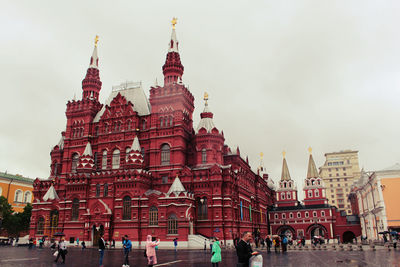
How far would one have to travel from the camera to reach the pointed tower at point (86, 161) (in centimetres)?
5250

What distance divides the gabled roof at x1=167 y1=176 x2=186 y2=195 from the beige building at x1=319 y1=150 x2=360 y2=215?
121 meters

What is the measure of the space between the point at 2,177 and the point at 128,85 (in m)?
37.2

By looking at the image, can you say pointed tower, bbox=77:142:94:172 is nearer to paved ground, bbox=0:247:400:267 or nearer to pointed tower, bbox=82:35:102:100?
pointed tower, bbox=82:35:102:100

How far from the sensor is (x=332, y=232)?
281ft

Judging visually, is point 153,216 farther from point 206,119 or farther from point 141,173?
point 206,119

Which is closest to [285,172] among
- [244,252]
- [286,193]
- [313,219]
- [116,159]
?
[286,193]

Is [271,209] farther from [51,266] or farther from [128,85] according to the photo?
[51,266]

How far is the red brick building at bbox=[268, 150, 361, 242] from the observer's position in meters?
86.5

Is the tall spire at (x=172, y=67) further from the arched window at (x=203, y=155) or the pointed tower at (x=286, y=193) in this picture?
the pointed tower at (x=286, y=193)

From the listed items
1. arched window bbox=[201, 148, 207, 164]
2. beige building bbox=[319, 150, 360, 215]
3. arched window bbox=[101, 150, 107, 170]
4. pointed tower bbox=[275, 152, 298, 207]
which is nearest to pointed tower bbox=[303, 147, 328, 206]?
pointed tower bbox=[275, 152, 298, 207]

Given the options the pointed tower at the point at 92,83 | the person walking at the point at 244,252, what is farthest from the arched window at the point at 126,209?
the person walking at the point at 244,252

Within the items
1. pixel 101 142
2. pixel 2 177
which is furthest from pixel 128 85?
pixel 2 177

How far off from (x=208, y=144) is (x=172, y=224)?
14473mm

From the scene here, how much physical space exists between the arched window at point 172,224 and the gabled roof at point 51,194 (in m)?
21.3
